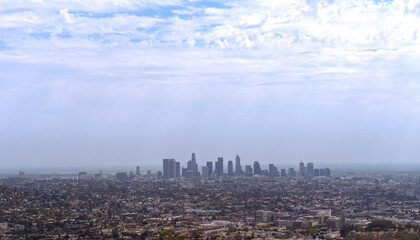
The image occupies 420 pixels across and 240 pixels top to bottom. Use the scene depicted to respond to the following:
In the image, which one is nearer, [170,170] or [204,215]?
[204,215]

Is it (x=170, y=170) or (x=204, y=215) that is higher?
(x=170, y=170)

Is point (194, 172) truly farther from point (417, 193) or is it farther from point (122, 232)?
point (122, 232)

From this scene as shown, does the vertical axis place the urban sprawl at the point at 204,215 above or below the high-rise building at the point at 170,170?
below

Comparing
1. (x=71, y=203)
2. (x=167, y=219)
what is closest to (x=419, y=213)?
(x=167, y=219)

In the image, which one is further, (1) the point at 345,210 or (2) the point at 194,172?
(2) the point at 194,172

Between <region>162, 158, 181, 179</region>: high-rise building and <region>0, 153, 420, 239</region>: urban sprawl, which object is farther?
<region>162, 158, 181, 179</region>: high-rise building

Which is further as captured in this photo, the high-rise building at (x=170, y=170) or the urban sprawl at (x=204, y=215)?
the high-rise building at (x=170, y=170)

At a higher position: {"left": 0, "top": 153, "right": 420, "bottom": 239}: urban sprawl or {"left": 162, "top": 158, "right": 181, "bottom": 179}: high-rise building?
{"left": 162, "top": 158, "right": 181, "bottom": 179}: high-rise building

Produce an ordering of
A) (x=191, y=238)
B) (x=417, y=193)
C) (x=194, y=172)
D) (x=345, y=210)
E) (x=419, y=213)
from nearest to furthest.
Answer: (x=191, y=238)
(x=419, y=213)
(x=345, y=210)
(x=417, y=193)
(x=194, y=172)

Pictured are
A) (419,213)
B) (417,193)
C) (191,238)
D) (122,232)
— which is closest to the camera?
(191,238)
